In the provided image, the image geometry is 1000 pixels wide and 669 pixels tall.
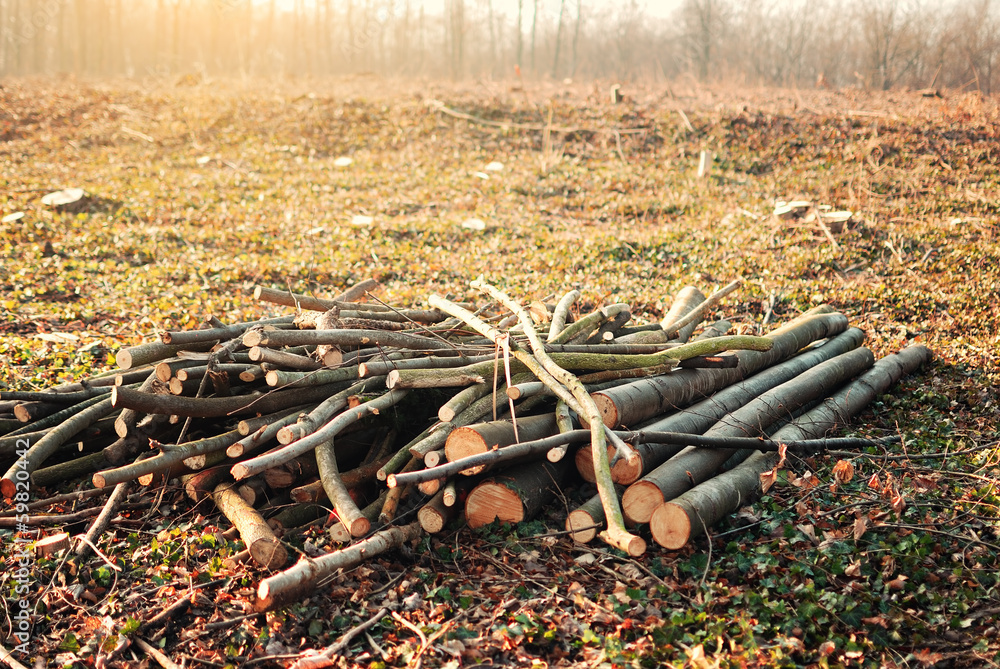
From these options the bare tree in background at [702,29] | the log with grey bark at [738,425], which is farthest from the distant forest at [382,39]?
the log with grey bark at [738,425]

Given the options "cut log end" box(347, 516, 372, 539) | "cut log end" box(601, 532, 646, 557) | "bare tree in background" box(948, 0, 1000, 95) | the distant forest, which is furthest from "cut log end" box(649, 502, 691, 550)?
the distant forest

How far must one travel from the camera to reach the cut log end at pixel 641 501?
13.3 feet

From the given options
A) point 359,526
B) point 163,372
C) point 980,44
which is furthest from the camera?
point 980,44

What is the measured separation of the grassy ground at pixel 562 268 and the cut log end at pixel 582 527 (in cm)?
9

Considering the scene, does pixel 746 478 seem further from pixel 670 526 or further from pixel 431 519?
pixel 431 519

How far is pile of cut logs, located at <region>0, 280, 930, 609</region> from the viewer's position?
405 centimetres

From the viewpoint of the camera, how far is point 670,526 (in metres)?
3.94

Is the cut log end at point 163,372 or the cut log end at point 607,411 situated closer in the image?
the cut log end at point 163,372

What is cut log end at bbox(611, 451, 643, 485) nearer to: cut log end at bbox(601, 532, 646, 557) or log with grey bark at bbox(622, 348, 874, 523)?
log with grey bark at bbox(622, 348, 874, 523)

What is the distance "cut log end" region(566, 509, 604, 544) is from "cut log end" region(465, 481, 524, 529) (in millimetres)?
329

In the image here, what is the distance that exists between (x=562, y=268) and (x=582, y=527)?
7.56 metres

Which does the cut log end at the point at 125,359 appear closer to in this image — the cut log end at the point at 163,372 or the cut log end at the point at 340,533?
the cut log end at the point at 163,372

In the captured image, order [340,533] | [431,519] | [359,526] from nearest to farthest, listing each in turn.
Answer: [359,526]
[340,533]
[431,519]

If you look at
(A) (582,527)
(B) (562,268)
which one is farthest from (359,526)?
(B) (562,268)
